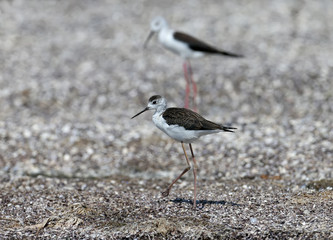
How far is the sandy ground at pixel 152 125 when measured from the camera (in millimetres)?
6137

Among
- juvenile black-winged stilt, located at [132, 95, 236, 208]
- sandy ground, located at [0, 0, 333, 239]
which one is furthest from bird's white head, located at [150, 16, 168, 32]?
juvenile black-winged stilt, located at [132, 95, 236, 208]

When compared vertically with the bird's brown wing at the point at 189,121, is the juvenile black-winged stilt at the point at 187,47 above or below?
above

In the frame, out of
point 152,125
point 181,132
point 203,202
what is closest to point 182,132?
point 181,132

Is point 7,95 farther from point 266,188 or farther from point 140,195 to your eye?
point 266,188

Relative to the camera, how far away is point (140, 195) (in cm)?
709

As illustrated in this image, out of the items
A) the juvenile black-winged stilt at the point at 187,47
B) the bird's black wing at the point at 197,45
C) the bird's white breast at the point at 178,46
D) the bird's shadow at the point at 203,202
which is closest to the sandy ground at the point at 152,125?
the bird's shadow at the point at 203,202

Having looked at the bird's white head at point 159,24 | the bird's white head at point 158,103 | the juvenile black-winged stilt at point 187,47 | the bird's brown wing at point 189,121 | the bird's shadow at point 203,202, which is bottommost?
the bird's shadow at point 203,202

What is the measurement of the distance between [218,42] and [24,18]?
6952 millimetres

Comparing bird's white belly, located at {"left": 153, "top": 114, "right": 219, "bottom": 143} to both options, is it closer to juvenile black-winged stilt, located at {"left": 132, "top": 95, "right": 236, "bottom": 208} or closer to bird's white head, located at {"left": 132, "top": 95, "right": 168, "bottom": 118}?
juvenile black-winged stilt, located at {"left": 132, "top": 95, "right": 236, "bottom": 208}

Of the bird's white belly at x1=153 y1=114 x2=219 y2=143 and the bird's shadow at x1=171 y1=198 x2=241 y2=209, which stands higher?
the bird's white belly at x1=153 y1=114 x2=219 y2=143

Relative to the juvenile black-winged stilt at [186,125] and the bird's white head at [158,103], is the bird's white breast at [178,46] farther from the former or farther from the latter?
the juvenile black-winged stilt at [186,125]

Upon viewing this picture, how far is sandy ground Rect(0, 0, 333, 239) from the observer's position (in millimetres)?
6137

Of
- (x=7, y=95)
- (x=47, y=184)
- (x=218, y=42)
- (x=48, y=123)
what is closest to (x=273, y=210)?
(x=47, y=184)

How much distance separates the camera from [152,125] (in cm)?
1085
